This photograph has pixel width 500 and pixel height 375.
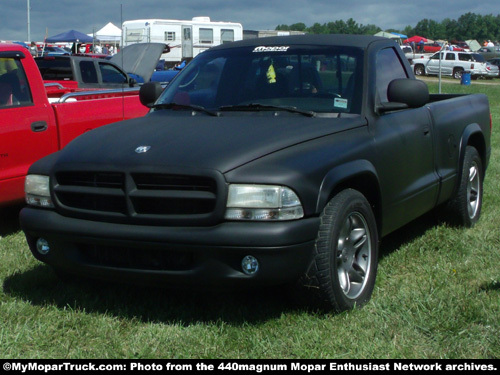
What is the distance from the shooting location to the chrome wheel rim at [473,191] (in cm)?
631

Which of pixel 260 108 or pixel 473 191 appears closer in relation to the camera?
pixel 260 108

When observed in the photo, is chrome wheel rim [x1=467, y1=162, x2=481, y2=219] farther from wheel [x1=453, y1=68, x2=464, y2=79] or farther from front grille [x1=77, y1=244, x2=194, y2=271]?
wheel [x1=453, y1=68, x2=464, y2=79]

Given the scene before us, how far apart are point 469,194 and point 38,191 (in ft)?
12.4

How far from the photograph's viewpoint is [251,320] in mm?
4020

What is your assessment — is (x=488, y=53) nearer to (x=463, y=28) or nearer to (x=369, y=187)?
(x=369, y=187)

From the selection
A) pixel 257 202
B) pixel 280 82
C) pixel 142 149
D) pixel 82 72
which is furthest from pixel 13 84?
pixel 82 72

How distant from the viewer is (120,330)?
3.89m

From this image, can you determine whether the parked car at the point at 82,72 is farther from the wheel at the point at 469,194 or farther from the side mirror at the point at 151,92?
the wheel at the point at 469,194

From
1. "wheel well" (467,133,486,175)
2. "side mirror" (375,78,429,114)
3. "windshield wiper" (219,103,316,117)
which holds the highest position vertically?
"side mirror" (375,78,429,114)

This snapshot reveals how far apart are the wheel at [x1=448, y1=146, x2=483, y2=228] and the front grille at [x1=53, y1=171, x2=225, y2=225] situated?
10.0 feet

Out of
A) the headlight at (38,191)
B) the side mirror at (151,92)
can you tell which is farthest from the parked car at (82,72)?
the headlight at (38,191)

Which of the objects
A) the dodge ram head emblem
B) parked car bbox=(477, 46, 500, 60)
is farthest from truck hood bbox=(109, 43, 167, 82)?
parked car bbox=(477, 46, 500, 60)

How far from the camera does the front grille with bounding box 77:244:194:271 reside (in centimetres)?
375

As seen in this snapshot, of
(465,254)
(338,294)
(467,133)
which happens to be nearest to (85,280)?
(338,294)
